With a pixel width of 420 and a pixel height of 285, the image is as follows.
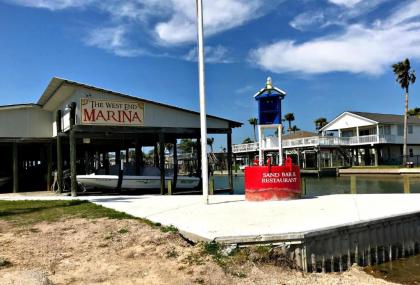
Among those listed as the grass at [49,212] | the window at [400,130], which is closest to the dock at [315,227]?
the grass at [49,212]

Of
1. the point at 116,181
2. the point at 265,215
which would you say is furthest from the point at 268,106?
the point at 116,181

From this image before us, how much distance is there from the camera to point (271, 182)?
47.2 ft

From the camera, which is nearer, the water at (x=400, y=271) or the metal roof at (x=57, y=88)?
the water at (x=400, y=271)

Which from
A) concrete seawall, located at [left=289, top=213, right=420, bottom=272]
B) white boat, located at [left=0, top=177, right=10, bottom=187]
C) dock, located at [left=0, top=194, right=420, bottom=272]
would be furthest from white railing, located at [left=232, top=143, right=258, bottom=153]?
concrete seawall, located at [left=289, top=213, right=420, bottom=272]

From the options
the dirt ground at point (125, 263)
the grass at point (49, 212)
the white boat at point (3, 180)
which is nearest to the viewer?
the dirt ground at point (125, 263)

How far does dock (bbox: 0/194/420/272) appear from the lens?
829cm

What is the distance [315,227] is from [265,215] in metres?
2.23

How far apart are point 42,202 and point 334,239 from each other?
1235cm

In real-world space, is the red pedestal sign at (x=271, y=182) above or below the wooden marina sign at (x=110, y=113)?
below

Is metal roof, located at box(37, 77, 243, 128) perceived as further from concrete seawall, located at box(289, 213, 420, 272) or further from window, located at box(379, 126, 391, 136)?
window, located at box(379, 126, 391, 136)

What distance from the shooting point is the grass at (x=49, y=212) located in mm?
12203

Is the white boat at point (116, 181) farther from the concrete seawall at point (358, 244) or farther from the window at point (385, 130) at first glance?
the window at point (385, 130)

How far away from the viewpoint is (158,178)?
24.6 metres

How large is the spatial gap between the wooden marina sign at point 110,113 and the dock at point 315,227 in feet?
28.2
